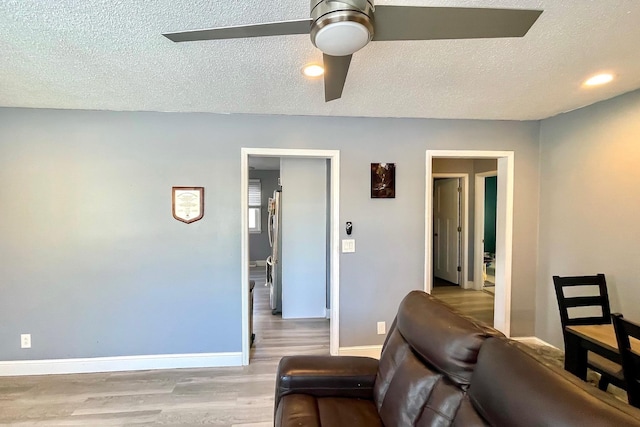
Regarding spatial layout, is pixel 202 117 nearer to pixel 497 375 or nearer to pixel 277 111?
pixel 277 111

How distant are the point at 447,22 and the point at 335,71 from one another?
575mm

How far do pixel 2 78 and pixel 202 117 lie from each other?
1337 mm

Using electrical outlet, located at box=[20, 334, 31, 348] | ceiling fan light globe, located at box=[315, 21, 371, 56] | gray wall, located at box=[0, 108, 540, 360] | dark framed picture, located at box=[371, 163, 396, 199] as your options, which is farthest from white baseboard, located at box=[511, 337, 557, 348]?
electrical outlet, located at box=[20, 334, 31, 348]

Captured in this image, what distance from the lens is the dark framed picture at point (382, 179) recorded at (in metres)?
3.09

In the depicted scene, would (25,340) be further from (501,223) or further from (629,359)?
(501,223)

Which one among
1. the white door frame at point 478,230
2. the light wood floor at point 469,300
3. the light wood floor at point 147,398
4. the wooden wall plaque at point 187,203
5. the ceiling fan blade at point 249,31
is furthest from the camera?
the white door frame at point 478,230

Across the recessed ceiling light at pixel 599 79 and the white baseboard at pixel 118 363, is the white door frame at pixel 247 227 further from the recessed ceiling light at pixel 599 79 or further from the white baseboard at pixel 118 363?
the recessed ceiling light at pixel 599 79

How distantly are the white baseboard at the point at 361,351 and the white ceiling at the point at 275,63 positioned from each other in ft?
7.55

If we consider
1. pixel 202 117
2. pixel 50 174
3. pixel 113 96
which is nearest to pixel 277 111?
pixel 202 117

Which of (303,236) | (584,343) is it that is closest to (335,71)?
(584,343)

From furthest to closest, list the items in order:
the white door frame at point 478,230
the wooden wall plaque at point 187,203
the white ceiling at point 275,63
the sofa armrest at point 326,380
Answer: the white door frame at point 478,230 < the wooden wall plaque at point 187,203 < the sofa armrest at point 326,380 < the white ceiling at point 275,63

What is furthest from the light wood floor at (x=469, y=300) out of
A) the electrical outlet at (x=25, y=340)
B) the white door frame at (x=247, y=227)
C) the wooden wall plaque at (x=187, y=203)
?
the electrical outlet at (x=25, y=340)

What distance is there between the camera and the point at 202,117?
2924mm

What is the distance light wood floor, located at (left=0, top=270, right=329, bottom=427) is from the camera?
2223 millimetres
